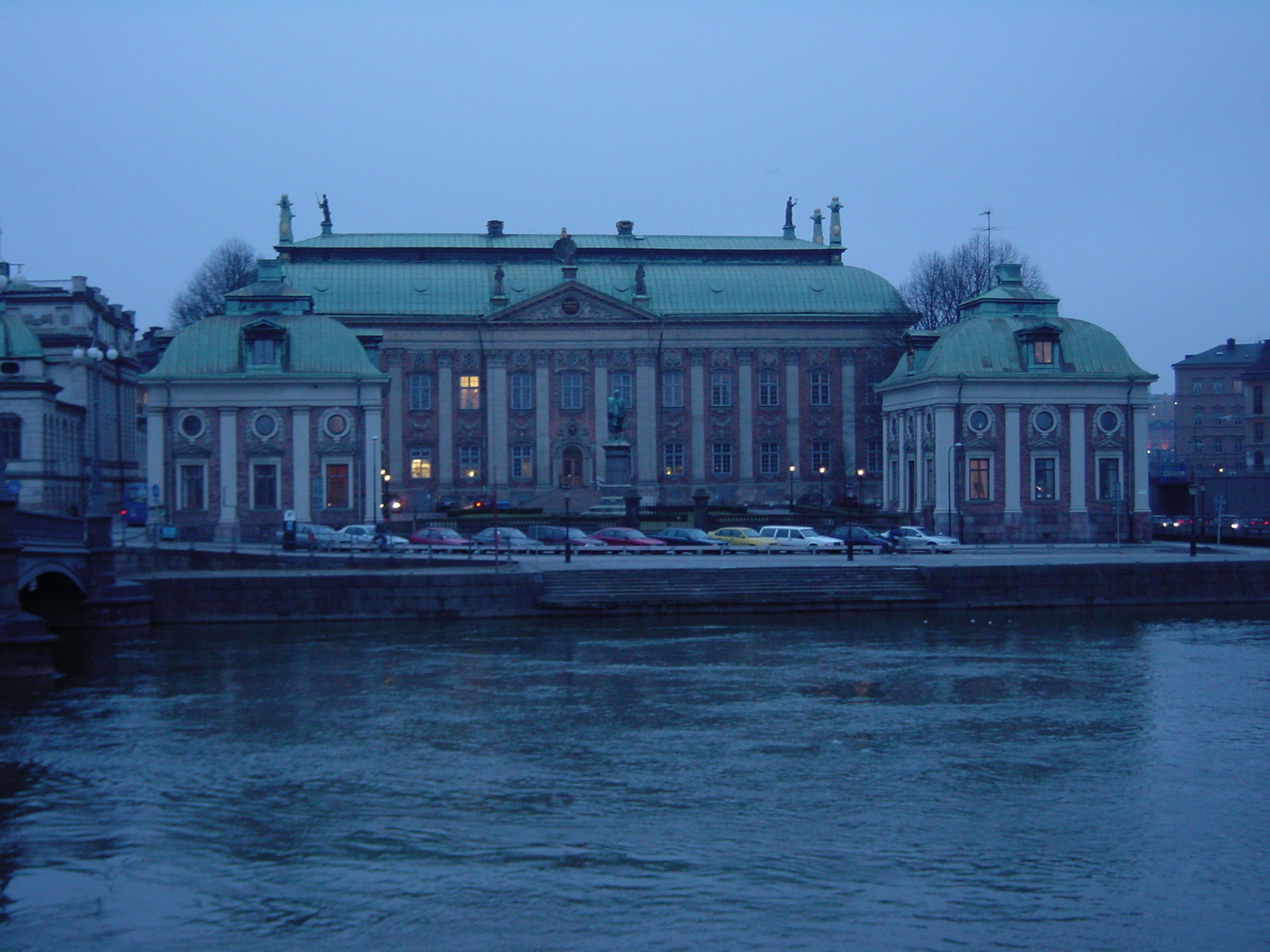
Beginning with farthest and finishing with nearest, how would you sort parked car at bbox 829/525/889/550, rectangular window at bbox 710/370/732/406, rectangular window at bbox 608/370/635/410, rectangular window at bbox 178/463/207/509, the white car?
rectangular window at bbox 710/370/732/406
rectangular window at bbox 608/370/635/410
rectangular window at bbox 178/463/207/509
parked car at bbox 829/525/889/550
the white car

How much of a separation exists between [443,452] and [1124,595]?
164ft

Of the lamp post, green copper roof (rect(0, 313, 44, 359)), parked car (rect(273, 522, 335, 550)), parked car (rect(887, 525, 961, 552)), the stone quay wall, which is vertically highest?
green copper roof (rect(0, 313, 44, 359))

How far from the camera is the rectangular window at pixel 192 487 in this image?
73.4 meters

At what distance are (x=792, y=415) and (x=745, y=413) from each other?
2995 millimetres

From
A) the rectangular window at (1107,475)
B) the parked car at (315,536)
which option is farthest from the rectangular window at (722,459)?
the parked car at (315,536)

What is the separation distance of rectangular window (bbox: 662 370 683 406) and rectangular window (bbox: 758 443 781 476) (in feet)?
19.7

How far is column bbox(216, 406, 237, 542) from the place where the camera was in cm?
7306

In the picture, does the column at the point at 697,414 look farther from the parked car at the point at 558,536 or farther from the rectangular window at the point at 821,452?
the parked car at the point at 558,536

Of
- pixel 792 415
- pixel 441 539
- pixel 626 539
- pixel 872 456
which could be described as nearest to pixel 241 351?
pixel 441 539

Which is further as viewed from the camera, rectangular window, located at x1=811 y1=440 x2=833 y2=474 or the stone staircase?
rectangular window, located at x1=811 y1=440 x2=833 y2=474

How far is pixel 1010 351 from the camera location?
76000 mm

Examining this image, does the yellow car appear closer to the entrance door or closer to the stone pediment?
the entrance door

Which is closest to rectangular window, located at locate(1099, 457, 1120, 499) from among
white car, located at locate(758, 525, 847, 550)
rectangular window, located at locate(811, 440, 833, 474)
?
white car, located at locate(758, 525, 847, 550)

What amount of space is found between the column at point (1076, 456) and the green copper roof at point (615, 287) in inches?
852
